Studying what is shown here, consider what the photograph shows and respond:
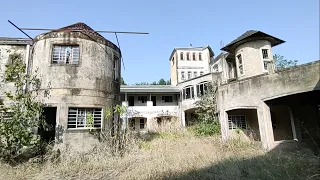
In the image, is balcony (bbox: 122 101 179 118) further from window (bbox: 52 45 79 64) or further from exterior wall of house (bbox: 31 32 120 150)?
window (bbox: 52 45 79 64)

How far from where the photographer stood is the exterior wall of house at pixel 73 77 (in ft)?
39.1

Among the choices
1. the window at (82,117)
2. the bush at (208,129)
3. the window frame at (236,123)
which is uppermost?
the window at (82,117)

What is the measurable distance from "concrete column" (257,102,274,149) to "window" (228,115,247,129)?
3.61 m

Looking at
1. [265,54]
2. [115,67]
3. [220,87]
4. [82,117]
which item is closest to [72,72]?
[82,117]

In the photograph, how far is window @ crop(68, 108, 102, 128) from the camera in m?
12.0

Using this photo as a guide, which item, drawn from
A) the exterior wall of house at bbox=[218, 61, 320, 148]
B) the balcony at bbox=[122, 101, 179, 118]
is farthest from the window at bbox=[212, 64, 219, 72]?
the exterior wall of house at bbox=[218, 61, 320, 148]

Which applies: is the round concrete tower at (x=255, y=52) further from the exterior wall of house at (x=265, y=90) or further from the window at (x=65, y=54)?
the window at (x=65, y=54)

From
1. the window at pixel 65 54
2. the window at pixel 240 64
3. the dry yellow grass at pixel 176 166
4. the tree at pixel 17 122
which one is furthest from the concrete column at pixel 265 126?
the tree at pixel 17 122

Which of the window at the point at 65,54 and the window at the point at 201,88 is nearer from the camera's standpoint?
the window at the point at 65,54

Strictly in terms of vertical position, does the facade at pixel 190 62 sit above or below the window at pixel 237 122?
above

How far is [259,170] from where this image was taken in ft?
27.3

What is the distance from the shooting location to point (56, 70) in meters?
12.3

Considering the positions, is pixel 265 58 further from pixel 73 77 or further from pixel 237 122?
pixel 73 77

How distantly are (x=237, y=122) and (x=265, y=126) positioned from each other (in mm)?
4099
